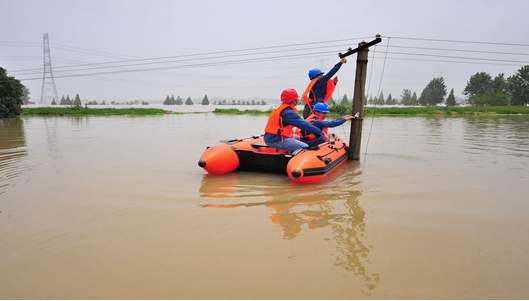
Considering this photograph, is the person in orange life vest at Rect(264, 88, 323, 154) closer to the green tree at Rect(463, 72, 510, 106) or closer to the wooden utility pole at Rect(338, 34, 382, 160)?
the wooden utility pole at Rect(338, 34, 382, 160)

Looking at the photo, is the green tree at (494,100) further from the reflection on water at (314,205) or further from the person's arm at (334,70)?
the reflection on water at (314,205)

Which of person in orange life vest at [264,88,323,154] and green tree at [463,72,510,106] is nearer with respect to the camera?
person in orange life vest at [264,88,323,154]

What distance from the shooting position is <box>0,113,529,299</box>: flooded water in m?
2.62

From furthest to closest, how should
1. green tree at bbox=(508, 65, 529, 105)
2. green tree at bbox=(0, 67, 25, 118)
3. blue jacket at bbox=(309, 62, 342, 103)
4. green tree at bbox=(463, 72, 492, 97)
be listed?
green tree at bbox=(463, 72, 492, 97) < green tree at bbox=(508, 65, 529, 105) < green tree at bbox=(0, 67, 25, 118) < blue jacket at bbox=(309, 62, 342, 103)

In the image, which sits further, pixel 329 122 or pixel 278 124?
pixel 329 122

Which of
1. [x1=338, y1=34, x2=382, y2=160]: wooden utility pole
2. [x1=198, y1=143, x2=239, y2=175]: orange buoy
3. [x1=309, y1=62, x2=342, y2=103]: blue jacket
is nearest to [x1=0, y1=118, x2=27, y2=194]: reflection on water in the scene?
[x1=198, y1=143, x2=239, y2=175]: orange buoy

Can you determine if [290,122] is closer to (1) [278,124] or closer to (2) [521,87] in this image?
(1) [278,124]

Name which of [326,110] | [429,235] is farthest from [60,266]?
[326,110]

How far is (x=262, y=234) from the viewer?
11.7 feet

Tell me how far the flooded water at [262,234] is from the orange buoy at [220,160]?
17cm

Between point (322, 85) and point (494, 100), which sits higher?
point (494, 100)

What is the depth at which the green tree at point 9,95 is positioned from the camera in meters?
25.2

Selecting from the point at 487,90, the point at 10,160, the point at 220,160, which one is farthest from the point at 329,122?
the point at 487,90

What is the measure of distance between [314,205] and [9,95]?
28.6m
